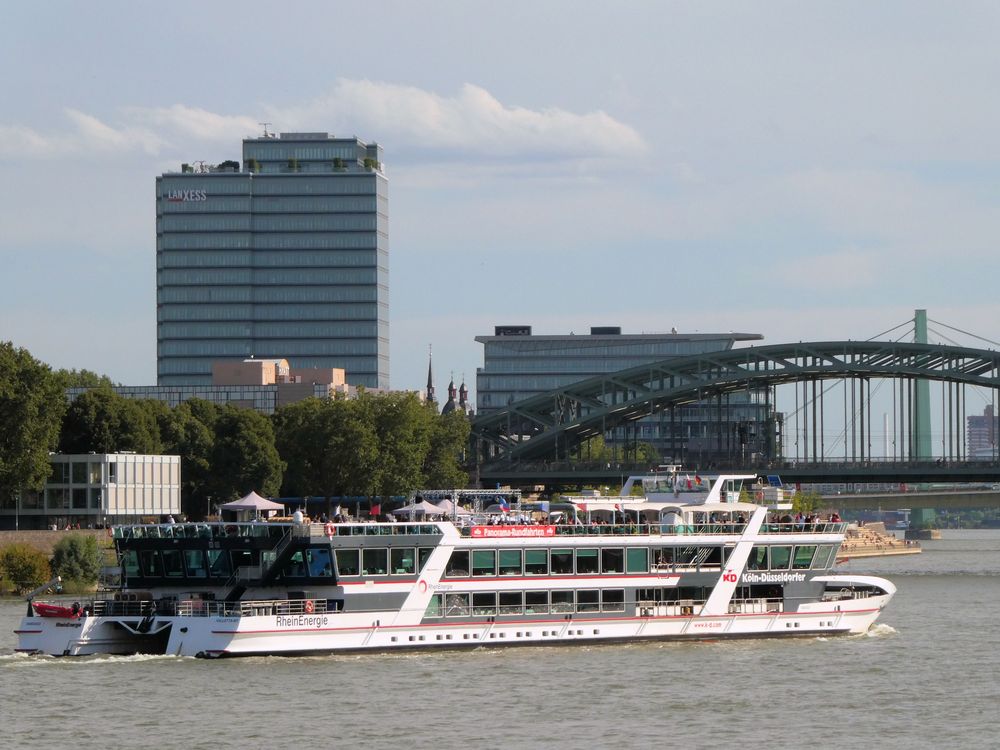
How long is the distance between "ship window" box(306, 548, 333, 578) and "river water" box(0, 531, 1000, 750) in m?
2.64

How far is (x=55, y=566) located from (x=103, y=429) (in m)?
31.4

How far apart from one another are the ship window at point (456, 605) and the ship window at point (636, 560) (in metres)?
5.94

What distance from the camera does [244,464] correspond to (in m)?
132

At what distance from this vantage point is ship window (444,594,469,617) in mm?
61438

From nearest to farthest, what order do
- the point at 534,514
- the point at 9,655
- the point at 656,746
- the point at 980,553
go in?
→ the point at 656,746 < the point at 9,655 < the point at 534,514 < the point at 980,553

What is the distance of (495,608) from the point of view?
62.2 m

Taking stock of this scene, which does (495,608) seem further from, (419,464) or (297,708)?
(419,464)

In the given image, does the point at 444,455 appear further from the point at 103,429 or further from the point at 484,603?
the point at 484,603

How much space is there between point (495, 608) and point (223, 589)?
28.1 ft

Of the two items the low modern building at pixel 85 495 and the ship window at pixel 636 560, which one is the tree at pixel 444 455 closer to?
the low modern building at pixel 85 495

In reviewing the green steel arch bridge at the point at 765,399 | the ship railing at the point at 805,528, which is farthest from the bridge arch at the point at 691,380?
the ship railing at the point at 805,528

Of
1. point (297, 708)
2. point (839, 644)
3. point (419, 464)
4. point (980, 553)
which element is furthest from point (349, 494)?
point (297, 708)

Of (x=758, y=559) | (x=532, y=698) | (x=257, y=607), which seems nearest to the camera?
(x=532, y=698)

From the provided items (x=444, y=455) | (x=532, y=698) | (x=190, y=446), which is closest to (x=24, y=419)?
(x=190, y=446)
